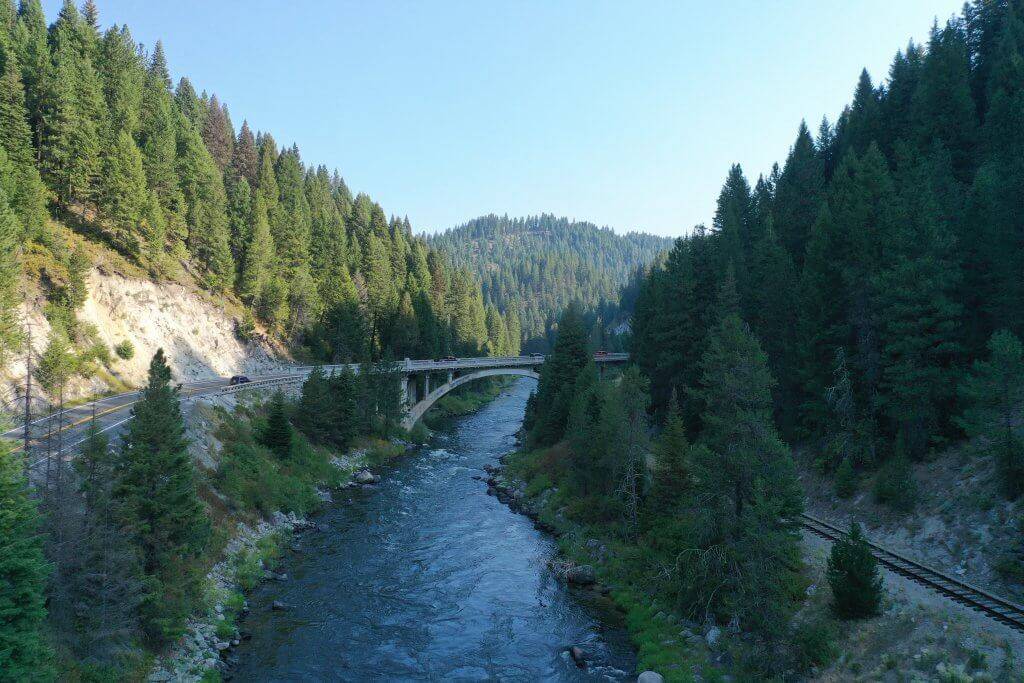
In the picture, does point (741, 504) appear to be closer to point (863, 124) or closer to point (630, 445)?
point (630, 445)

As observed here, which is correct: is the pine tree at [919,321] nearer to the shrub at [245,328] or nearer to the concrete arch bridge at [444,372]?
the concrete arch bridge at [444,372]

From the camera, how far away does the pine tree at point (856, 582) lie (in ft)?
63.1

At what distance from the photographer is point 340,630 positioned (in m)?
24.1

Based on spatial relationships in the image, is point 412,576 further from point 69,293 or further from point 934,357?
point 69,293

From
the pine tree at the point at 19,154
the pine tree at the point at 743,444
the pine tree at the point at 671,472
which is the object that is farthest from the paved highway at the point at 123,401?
the pine tree at the point at 671,472

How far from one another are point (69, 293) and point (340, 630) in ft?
126

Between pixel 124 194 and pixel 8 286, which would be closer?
pixel 8 286

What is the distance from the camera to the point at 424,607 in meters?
26.8

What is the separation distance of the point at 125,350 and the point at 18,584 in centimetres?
4218

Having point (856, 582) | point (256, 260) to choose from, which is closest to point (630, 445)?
point (856, 582)

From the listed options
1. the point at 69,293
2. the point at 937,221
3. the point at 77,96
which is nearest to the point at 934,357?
the point at 937,221

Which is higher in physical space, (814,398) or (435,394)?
(814,398)

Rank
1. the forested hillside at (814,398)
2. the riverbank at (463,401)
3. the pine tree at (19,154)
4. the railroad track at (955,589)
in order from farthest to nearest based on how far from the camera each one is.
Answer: the riverbank at (463,401) < the pine tree at (19,154) < the forested hillside at (814,398) < the railroad track at (955,589)

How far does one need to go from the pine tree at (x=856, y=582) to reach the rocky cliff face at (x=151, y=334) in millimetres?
45970
